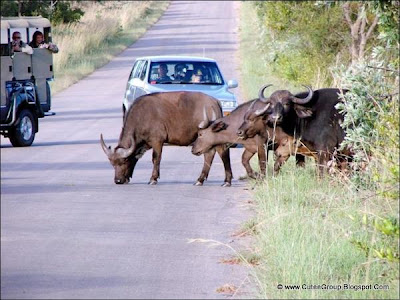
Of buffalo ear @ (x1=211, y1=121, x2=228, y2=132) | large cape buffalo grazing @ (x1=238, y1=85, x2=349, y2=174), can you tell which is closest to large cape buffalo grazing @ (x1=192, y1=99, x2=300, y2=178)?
buffalo ear @ (x1=211, y1=121, x2=228, y2=132)

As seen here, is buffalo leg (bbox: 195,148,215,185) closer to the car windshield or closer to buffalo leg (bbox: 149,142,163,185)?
buffalo leg (bbox: 149,142,163,185)

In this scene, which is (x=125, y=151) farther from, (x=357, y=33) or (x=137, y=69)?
(x=357, y=33)

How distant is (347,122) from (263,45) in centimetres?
2618

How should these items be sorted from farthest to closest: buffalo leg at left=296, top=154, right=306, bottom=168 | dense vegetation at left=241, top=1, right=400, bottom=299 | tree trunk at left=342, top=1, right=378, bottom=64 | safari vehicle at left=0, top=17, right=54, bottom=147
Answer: tree trunk at left=342, top=1, right=378, bottom=64, safari vehicle at left=0, top=17, right=54, bottom=147, buffalo leg at left=296, top=154, right=306, bottom=168, dense vegetation at left=241, top=1, right=400, bottom=299

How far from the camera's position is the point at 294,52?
30156 mm

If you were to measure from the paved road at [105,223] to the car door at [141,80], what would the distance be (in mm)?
1185

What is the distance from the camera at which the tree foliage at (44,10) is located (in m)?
31.3

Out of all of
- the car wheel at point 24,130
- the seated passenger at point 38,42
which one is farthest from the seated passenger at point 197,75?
the seated passenger at point 38,42

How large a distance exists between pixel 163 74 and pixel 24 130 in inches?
124

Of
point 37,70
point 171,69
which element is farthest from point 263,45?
point 37,70

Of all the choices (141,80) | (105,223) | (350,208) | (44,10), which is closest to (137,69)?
(141,80)

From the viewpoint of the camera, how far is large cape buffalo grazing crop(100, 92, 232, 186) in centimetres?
1487

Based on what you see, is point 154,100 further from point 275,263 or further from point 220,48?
point 220,48

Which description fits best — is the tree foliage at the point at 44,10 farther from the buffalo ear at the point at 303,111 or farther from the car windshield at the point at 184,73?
the buffalo ear at the point at 303,111
